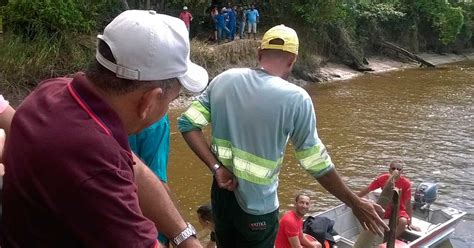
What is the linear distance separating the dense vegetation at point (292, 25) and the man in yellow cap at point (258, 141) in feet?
41.7

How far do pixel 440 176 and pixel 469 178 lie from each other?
0.61 metres

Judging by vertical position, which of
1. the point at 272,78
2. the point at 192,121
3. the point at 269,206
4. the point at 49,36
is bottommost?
the point at 49,36

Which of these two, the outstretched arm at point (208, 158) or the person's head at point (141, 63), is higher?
the person's head at point (141, 63)

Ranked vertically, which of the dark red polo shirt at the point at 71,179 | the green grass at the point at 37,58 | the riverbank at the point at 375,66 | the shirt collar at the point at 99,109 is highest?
the shirt collar at the point at 99,109

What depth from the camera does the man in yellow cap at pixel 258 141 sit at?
8.95ft

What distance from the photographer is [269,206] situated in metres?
2.91

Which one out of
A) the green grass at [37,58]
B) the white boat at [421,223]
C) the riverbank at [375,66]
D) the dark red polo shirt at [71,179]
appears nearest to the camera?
the dark red polo shirt at [71,179]

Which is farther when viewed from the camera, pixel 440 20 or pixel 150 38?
pixel 440 20

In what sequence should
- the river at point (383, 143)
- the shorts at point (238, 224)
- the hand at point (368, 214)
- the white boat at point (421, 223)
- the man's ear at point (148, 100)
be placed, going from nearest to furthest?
the man's ear at point (148, 100) → the hand at point (368, 214) → the shorts at point (238, 224) → the white boat at point (421, 223) → the river at point (383, 143)

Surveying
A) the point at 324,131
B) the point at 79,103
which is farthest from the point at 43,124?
the point at 324,131

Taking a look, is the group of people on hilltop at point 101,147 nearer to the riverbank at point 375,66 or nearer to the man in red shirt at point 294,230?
the man in red shirt at point 294,230

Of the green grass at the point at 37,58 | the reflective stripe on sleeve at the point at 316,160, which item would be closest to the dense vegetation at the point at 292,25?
the green grass at the point at 37,58

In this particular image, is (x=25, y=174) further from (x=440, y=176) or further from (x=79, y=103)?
(x=440, y=176)

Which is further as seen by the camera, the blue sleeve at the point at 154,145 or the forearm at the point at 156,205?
the blue sleeve at the point at 154,145
